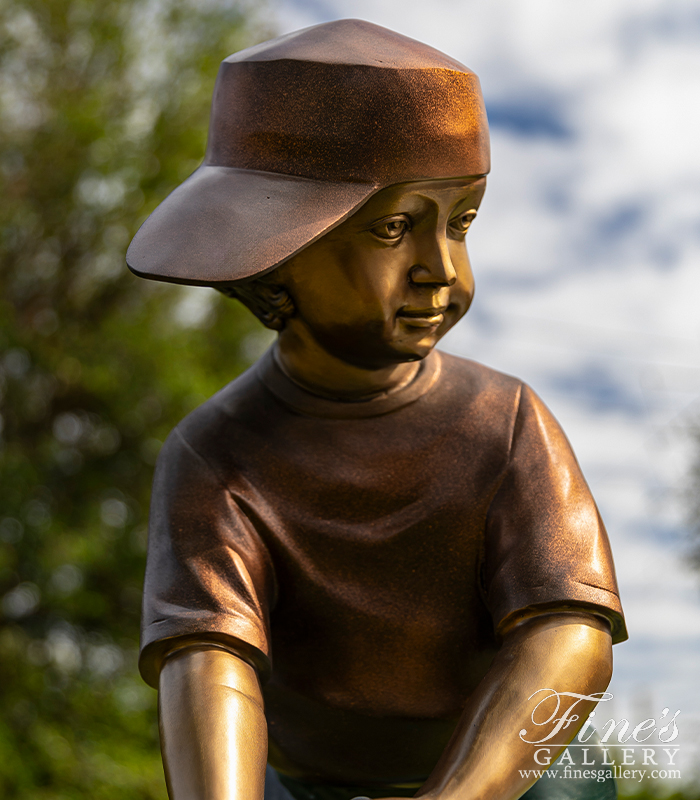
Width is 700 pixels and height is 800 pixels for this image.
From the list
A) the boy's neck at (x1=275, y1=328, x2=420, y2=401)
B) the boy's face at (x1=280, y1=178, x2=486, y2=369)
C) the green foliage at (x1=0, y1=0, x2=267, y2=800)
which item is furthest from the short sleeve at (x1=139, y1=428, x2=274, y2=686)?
the green foliage at (x1=0, y1=0, x2=267, y2=800)

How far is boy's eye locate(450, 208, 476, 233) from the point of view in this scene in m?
1.70

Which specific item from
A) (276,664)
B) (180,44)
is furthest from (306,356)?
(180,44)

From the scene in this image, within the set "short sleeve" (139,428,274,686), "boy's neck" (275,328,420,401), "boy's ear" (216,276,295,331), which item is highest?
"boy's ear" (216,276,295,331)

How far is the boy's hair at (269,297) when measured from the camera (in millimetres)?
1692

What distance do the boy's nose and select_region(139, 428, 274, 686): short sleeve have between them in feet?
1.58

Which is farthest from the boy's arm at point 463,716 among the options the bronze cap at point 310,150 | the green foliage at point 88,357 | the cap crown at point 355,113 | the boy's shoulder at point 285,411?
the green foliage at point 88,357

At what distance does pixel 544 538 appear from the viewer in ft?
5.40

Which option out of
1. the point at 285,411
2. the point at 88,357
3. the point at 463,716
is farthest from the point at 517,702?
the point at 88,357

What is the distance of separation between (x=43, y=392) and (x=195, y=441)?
6935 millimetres

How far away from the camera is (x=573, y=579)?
1.58m

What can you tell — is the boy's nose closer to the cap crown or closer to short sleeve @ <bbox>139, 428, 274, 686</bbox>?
the cap crown

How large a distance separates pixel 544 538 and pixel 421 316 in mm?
394

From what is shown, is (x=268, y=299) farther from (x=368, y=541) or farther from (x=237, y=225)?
(x=368, y=541)

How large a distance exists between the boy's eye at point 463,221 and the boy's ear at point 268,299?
0.95 feet
